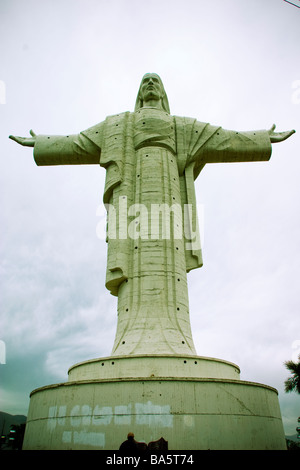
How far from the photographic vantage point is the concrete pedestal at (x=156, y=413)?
24.2 ft

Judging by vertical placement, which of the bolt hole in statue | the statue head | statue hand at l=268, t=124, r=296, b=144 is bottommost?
the bolt hole in statue

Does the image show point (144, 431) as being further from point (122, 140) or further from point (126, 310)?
point (122, 140)

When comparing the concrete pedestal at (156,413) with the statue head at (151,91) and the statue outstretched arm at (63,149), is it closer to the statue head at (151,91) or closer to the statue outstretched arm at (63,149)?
the statue outstretched arm at (63,149)

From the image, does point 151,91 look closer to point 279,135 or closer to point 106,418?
point 279,135

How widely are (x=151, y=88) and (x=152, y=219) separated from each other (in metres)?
6.80

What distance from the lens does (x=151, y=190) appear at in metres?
13.1

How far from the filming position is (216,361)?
9.46 metres

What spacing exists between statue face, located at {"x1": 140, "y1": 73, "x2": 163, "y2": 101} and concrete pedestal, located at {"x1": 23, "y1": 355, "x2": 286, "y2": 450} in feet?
37.9

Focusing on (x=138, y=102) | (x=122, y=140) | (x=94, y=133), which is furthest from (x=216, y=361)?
(x=138, y=102)

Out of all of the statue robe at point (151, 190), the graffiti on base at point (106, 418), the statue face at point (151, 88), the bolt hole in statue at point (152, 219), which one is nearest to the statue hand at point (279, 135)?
the bolt hole in statue at point (152, 219)

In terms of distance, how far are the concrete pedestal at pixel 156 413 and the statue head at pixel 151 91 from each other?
11.6 meters

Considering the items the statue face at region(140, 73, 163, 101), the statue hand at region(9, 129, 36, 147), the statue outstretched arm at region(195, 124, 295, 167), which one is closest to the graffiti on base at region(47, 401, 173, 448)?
the statue outstretched arm at region(195, 124, 295, 167)

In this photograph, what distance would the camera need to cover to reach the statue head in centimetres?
1566

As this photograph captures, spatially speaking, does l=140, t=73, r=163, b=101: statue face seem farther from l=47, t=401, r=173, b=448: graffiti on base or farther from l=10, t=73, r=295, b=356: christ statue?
l=47, t=401, r=173, b=448: graffiti on base
